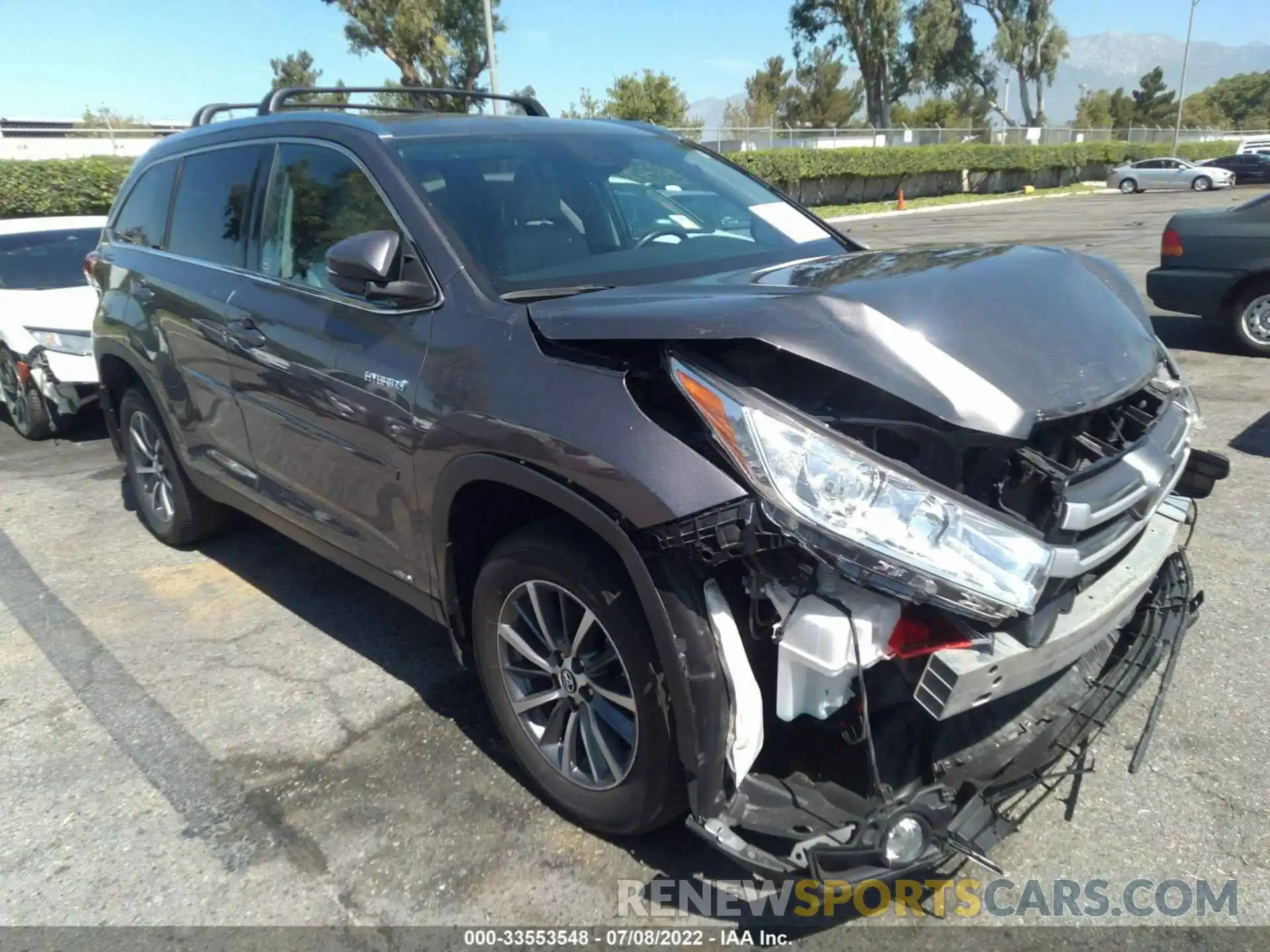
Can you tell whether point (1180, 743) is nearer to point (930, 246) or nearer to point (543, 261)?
point (930, 246)

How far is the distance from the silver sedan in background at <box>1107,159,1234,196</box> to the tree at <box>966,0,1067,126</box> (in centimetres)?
2702

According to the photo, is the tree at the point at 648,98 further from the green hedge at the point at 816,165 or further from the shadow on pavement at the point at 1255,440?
the shadow on pavement at the point at 1255,440

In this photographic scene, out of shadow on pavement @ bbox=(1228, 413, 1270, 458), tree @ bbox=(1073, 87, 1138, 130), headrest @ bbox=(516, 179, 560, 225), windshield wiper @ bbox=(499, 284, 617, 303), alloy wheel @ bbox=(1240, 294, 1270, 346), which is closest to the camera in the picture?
windshield wiper @ bbox=(499, 284, 617, 303)

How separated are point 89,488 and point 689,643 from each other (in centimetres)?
554

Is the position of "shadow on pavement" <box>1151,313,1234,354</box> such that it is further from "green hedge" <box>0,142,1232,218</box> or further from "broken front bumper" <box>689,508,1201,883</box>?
"green hedge" <box>0,142,1232,218</box>

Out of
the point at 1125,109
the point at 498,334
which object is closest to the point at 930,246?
the point at 498,334

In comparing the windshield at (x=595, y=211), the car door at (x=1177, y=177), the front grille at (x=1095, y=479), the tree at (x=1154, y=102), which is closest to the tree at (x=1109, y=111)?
the tree at (x=1154, y=102)

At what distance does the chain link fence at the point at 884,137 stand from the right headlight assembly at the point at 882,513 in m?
22.4

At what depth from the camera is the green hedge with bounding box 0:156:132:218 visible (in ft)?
62.0

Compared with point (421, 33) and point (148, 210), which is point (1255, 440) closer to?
point (148, 210)

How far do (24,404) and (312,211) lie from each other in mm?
5191

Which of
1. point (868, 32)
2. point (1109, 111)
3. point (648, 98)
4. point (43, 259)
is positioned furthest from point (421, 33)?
point (1109, 111)

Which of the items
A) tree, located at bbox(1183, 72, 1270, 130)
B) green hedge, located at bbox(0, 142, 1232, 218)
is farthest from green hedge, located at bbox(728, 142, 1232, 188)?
tree, located at bbox(1183, 72, 1270, 130)

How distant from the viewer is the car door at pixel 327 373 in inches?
117
